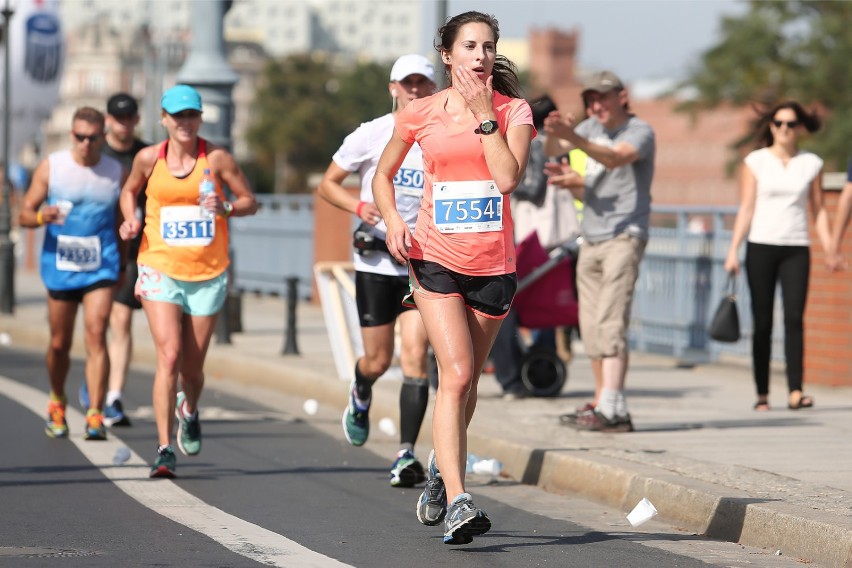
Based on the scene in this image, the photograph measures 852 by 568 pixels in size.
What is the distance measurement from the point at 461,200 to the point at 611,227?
3.38 meters

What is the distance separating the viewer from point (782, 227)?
11.4 m

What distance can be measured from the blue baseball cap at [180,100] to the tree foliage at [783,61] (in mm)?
50555

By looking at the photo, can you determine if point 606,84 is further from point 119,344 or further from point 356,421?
point 119,344

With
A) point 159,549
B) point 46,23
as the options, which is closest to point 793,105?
point 159,549

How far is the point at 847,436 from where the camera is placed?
9.76 m

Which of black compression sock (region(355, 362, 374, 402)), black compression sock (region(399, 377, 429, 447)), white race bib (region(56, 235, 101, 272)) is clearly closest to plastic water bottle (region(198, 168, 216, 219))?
black compression sock (region(355, 362, 374, 402))

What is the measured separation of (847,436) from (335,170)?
316cm

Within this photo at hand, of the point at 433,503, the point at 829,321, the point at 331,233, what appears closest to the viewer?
the point at 433,503

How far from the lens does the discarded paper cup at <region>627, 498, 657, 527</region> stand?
24.1 feet

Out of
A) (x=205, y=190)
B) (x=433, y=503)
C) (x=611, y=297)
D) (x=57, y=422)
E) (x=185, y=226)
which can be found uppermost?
(x=205, y=190)

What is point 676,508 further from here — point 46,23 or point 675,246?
point 46,23

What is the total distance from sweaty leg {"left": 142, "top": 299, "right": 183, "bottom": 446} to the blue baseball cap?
36.9 inches

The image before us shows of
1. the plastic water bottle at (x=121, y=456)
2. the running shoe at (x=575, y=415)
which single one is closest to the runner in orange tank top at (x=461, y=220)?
the plastic water bottle at (x=121, y=456)

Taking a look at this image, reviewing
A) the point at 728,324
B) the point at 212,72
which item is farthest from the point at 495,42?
the point at 212,72
